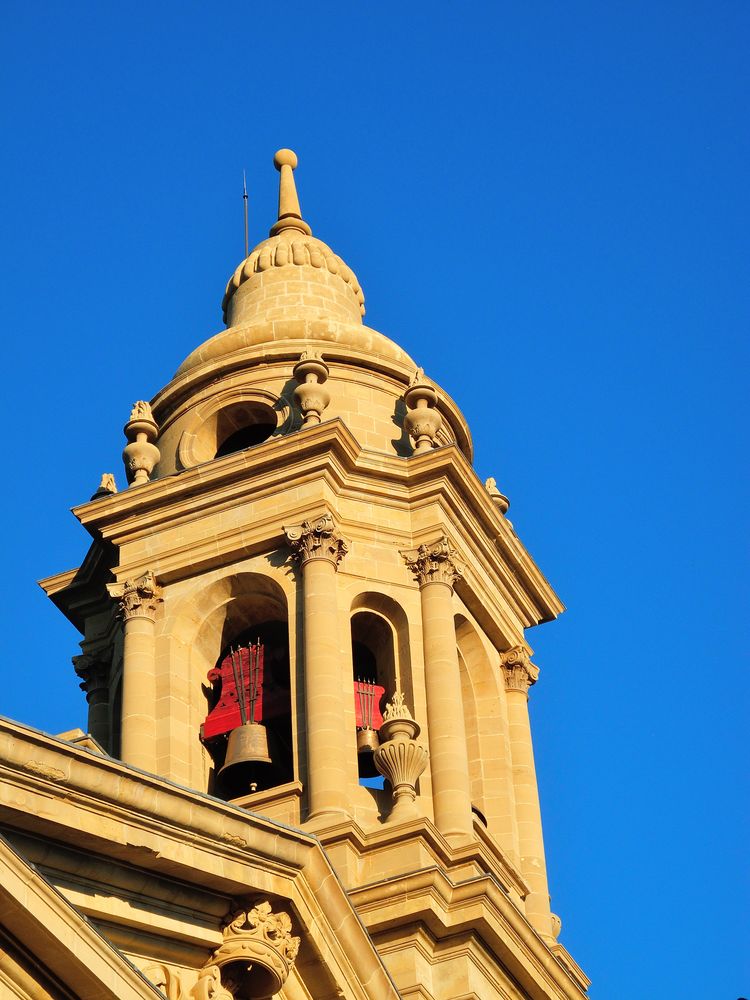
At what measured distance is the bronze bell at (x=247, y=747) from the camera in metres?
36.4

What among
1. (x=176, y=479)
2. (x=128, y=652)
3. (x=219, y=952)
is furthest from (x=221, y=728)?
(x=219, y=952)

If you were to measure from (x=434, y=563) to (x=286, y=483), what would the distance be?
270 centimetres

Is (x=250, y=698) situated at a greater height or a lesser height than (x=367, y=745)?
A: greater

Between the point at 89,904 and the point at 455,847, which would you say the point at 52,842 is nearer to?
the point at 89,904

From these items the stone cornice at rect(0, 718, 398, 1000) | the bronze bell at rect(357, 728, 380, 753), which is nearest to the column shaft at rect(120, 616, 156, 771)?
the bronze bell at rect(357, 728, 380, 753)

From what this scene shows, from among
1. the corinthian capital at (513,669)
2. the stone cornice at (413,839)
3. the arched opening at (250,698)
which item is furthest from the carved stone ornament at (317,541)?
the stone cornice at (413,839)

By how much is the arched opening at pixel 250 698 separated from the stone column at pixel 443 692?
2283 mm

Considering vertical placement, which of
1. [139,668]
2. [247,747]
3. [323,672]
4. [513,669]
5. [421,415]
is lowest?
[247,747]

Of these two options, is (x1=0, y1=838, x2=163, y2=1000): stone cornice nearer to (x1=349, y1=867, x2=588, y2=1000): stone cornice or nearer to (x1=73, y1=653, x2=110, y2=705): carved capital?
(x1=349, y1=867, x2=588, y2=1000): stone cornice

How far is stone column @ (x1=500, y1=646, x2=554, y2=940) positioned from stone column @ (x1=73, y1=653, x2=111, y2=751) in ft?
21.7

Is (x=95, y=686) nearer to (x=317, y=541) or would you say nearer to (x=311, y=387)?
(x=317, y=541)

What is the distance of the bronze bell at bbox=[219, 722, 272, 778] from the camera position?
119 feet

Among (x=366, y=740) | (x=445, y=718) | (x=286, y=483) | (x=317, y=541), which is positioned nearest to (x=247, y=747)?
(x=366, y=740)

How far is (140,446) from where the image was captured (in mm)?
41312
